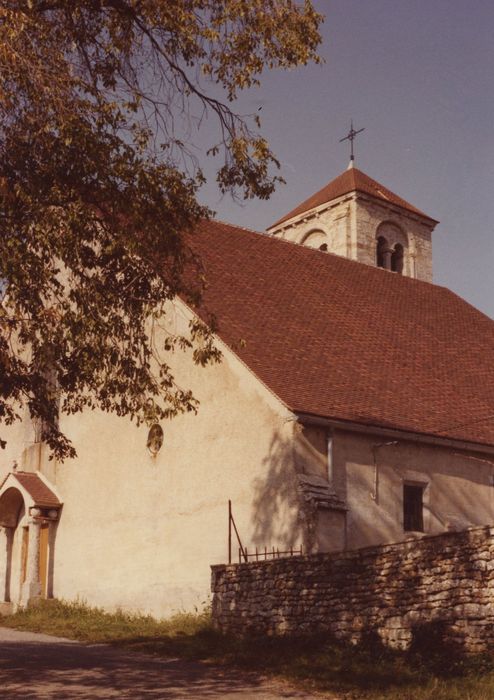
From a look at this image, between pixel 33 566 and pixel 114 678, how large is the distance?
11.9 m

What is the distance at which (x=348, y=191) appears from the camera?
36688 mm

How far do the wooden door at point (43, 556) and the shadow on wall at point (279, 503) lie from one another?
314 inches

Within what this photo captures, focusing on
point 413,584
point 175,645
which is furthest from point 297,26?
point 175,645

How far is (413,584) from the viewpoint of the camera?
12102 mm

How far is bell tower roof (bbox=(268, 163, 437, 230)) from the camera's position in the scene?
122 ft

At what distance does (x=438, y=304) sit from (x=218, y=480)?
45.1 ft

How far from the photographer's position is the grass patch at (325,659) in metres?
10.2

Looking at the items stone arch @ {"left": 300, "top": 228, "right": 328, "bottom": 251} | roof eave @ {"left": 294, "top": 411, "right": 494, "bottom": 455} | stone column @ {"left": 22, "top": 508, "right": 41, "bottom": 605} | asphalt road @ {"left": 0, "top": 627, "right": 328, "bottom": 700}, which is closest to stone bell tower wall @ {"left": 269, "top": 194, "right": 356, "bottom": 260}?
stone arch @ {"left": 300, "top": 228, "right": 328, "bottom": 251}

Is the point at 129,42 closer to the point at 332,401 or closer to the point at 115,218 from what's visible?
the point at 115,218

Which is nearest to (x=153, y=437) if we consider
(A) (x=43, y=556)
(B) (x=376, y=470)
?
(B) (x=376, y=470)

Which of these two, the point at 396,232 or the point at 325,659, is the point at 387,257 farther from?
the point at 325,659

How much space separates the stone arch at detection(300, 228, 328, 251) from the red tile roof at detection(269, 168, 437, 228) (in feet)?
3.43

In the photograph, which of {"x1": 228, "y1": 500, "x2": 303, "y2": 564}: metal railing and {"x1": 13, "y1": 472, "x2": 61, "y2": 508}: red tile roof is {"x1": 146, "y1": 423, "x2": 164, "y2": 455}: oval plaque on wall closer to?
{"x1": 228, "y1": 500, "x2": 303, "y2": 564}: metal railing

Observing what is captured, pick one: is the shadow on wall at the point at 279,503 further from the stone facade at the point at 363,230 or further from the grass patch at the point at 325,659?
the stone facade at the point at 363,230
